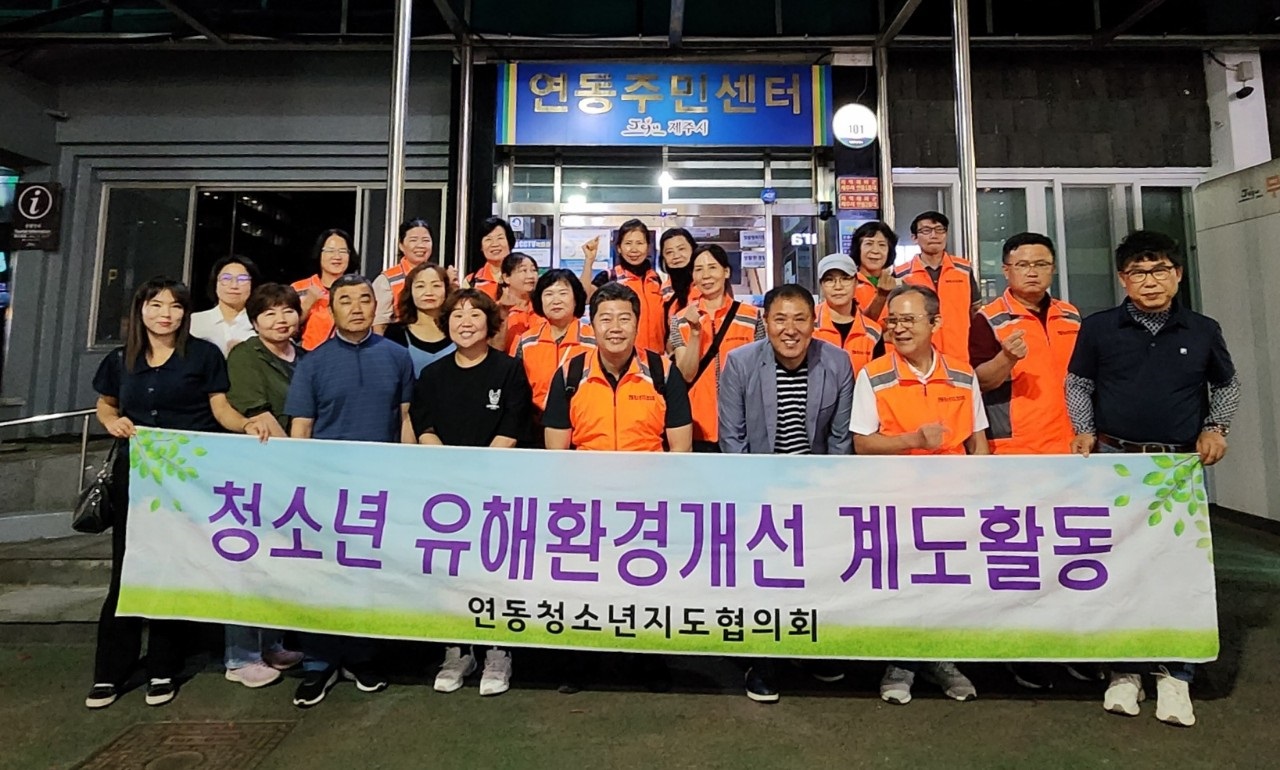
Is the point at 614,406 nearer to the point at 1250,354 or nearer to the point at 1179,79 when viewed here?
the point at 1250,354

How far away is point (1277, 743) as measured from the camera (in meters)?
2.54

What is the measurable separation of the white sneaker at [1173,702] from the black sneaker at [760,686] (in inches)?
57.7

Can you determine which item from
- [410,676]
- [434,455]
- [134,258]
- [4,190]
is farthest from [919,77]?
[4,190]

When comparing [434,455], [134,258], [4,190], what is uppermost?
[4,190]

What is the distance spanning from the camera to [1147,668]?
9.32 feet

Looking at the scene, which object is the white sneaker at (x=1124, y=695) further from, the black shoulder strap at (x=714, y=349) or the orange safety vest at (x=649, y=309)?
the orange safety vest at (x=649, y=309)

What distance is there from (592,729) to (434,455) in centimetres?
124

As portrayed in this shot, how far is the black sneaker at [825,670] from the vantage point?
302 centimetres

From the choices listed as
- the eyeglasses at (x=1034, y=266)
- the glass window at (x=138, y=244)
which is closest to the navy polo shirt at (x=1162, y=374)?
the eyeglasses at (x=1034, y=266)

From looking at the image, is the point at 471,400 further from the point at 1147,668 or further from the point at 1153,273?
the point at 1147,668

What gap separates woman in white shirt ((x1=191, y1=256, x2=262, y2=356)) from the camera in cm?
337

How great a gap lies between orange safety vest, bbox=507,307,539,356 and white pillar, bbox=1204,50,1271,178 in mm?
7115

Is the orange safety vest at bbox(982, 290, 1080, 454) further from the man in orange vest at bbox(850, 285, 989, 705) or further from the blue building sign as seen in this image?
the blue building sign

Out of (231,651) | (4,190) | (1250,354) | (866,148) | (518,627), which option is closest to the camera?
(518,627)
